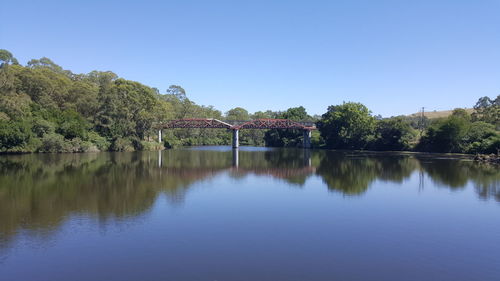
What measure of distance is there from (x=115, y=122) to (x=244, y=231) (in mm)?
72596

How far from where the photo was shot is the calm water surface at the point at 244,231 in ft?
41.9

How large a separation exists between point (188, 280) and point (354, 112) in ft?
317

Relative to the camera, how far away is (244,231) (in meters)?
17.7

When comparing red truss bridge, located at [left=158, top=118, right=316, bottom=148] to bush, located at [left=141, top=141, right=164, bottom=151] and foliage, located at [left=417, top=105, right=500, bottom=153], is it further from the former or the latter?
foliage, located at [left=417, top=105, right=500, bottom=153]

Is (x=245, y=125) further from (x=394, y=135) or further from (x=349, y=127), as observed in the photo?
(x=394, y=135)

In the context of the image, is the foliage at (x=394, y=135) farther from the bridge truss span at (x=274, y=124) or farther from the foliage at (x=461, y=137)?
the bridge truss span at (x=274, y=124)

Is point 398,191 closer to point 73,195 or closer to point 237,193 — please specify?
point 237,193

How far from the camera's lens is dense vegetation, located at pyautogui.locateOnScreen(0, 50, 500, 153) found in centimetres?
6444

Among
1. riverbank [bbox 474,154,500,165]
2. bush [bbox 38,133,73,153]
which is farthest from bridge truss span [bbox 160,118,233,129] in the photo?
riverbank [bbox 474,154,500,165]

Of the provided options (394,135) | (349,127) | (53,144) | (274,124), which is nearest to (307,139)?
(274,124)

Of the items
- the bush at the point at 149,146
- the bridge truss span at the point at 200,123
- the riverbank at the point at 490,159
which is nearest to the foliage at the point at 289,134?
the bridge truss span at the point at 200,123

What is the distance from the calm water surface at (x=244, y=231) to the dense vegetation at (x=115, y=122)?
36130 millimetres

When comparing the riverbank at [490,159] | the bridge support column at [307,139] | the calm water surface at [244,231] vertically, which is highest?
the bridge support column at [307,139]

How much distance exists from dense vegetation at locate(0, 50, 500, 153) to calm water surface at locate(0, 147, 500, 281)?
36130 millimetres
